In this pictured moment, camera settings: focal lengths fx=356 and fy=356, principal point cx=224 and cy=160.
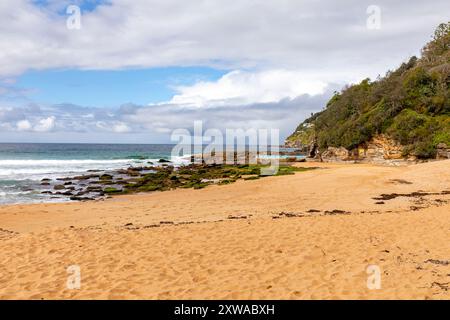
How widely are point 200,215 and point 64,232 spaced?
590cm

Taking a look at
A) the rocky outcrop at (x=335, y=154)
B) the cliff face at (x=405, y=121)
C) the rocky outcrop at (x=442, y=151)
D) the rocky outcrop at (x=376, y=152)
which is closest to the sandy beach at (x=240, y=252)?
the rocky outcrop at (x=442, y=151)

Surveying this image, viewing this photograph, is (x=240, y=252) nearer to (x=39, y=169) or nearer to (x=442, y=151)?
(x=442, y=151)

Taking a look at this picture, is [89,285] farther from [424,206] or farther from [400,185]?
[400,185]

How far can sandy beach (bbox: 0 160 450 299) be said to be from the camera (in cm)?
701

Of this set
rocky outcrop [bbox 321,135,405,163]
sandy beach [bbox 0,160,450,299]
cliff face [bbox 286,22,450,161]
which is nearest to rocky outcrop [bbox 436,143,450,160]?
cliff face [bbox 286,22,450,161]

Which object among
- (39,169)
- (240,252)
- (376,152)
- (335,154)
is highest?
(376,152)

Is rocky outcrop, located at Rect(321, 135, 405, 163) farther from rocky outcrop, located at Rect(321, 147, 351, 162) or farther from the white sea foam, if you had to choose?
the white sea foam

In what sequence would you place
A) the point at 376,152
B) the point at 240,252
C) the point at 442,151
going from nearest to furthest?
the point at 240,252 → the point at 442,151 → the point at 376,152

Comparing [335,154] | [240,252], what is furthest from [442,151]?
[240,252]

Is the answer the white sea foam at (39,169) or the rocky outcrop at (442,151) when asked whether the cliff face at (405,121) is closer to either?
the rocky outcrop at (442,151)

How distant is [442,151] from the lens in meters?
33.4

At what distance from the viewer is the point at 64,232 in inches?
460

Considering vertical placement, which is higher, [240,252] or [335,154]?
[335,154]

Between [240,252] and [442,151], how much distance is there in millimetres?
31431
